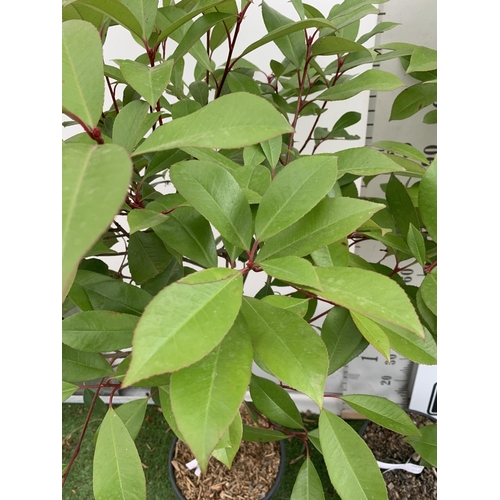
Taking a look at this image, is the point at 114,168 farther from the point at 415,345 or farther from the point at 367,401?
the point at 367,401

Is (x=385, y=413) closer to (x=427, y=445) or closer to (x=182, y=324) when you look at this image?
(x=427, y=445)

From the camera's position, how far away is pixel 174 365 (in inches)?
10.5

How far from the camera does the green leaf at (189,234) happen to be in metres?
0.48

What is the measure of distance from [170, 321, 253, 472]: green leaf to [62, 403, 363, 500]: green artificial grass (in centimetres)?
80

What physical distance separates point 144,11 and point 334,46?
0.81 feet

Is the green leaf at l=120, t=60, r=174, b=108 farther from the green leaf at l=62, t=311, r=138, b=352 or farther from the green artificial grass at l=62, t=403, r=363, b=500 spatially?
the green artificial grass at l=62, t=403, r=363, b=500

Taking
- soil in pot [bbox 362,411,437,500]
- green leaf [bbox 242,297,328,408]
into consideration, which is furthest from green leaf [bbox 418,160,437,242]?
soil in pot [bbox 362,411,437,500]

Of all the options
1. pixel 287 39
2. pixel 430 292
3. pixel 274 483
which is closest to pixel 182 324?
pixel 430 292

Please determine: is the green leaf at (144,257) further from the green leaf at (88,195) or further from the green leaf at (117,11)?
the green leaf at (88,195)

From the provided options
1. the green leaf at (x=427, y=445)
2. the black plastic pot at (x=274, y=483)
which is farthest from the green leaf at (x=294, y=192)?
the black plastic pot at (x=274, y=483)

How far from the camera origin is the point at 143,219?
1.34 ft

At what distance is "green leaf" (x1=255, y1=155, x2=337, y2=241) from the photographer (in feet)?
1.26

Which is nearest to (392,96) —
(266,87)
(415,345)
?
(266,87)

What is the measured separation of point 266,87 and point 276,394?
576 millimetres
